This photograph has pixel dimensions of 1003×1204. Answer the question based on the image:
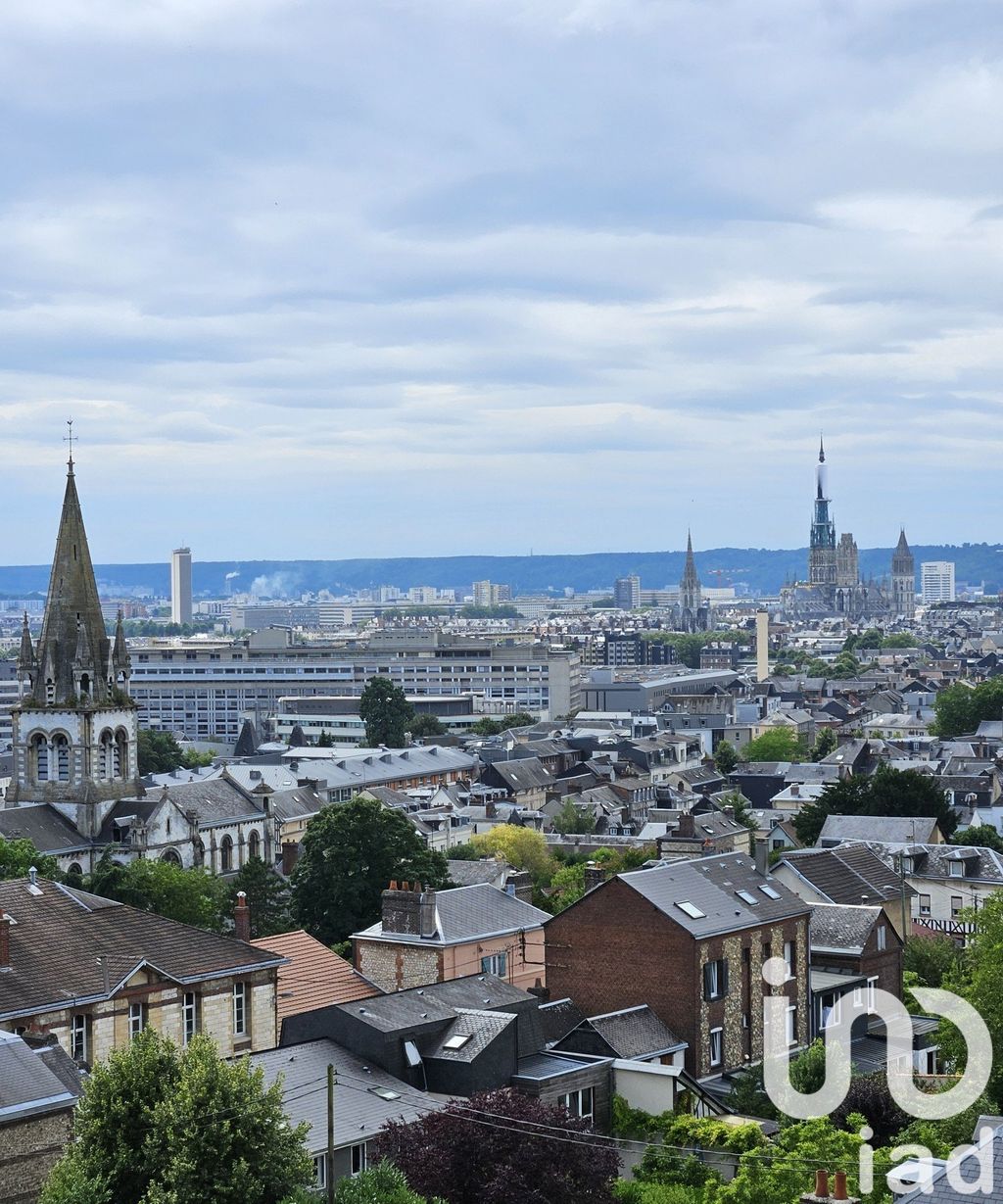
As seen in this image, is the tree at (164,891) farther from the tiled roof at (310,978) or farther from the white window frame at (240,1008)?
the white window frame at (240,1008)

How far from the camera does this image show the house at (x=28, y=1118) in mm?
32594

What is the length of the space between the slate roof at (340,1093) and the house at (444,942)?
11901 mm

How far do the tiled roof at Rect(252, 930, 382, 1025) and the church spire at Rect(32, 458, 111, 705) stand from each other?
38.3 m

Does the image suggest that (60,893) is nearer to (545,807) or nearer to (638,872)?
(638,872)

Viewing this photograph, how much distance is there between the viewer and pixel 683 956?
46.6 metres

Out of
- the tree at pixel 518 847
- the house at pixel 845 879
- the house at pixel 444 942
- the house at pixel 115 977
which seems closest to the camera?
the house at pixel 115 977

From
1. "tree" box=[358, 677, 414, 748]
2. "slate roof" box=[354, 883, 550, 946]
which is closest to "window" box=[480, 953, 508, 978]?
"slate roof" box=[354, 883, 550, 946]

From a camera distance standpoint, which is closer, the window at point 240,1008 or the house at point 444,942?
the window at point 240,1008

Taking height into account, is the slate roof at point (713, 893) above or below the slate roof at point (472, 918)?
above

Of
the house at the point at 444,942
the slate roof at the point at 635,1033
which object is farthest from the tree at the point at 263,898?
the slate roof at the point at 635,1033

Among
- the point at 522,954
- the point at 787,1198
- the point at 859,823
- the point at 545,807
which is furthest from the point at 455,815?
the point at 787,1198

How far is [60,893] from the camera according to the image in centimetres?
4488

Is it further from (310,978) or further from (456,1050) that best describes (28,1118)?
(310,978)

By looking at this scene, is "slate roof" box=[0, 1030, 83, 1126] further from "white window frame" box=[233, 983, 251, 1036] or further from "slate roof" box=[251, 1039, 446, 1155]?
"white window frame" box=[233, 983, 251, 1036]
